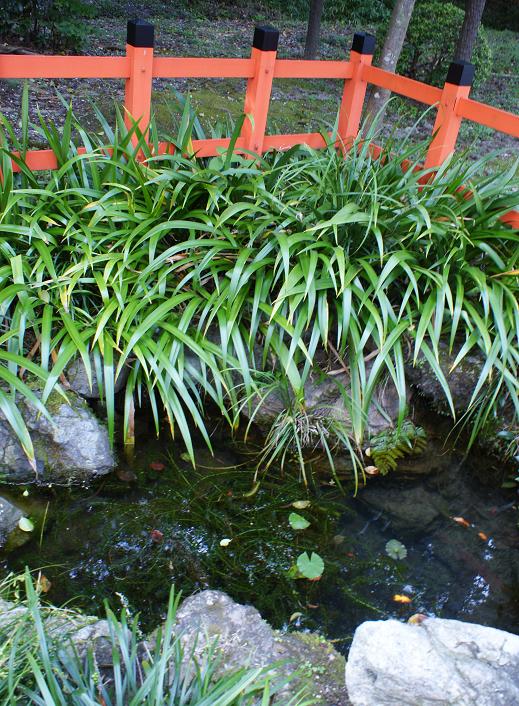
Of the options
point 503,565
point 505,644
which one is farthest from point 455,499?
point 505,644

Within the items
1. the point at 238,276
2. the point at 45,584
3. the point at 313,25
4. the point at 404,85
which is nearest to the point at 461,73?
the point at 404,85

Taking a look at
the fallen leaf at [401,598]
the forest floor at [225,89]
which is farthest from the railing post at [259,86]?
the fallen leaf at [401,598]

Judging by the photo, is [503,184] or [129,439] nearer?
[129,439]

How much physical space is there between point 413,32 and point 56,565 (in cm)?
763

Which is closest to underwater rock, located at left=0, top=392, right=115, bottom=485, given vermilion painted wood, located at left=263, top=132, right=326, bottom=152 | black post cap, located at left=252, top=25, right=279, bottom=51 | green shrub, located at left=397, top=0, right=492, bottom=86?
vermilion painted wood, located at left=263, top=132, right=326, bottom=152

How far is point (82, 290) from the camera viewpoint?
348 centimetres

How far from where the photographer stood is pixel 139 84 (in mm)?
3943

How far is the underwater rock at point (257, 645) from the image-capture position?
2.42 meters

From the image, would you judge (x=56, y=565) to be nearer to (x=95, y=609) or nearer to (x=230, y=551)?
(x=95, y=609)

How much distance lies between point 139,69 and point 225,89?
4463 mm

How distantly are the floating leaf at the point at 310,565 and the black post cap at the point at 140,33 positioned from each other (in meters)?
2.72

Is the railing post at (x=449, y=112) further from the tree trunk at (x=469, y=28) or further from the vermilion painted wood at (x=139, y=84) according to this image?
the tree trunk at (x=469, y=28)

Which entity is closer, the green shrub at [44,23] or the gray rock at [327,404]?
the gray rock at [327,404]

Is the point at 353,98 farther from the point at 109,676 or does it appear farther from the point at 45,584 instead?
the point at 109,676
